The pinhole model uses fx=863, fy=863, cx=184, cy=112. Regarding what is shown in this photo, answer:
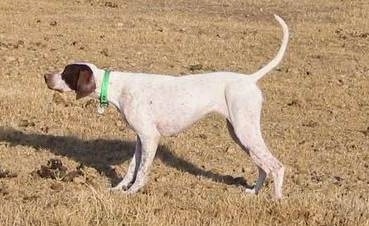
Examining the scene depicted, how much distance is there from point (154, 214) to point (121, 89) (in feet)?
7.04

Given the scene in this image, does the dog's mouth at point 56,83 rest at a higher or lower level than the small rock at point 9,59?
higher

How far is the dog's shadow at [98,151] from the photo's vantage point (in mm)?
9695

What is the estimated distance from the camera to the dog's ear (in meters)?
8.59

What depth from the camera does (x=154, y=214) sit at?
6.78m

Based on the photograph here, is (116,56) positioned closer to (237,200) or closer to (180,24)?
(180,24)

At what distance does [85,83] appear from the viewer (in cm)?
859

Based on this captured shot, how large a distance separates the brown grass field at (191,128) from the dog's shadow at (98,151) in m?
0.02

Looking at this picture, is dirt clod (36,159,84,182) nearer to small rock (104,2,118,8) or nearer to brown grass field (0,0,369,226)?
brown grass field (0,0,369,226)

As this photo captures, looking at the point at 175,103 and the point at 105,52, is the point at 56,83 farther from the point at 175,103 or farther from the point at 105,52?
the point at 105,52

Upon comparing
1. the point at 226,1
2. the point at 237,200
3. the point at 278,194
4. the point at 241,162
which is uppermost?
the point at 237,200

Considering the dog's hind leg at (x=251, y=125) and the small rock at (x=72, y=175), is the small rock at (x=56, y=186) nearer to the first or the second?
the small rock at (x=72, y=175)

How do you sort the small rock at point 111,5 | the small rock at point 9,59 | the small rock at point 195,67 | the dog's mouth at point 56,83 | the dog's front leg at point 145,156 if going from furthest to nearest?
1. the small rock at point 111,5
2. the small rock at point 195,67
3. the small rock at point 9,59
4. the dog's mouth at point 56,83
5. the dog's front leg at point 145,156

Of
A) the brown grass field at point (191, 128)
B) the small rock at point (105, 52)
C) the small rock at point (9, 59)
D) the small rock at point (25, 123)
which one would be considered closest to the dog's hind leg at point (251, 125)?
the brown grass field at point (191, 128)

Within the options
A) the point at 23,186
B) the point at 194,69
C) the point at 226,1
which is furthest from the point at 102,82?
the point at 226,1
